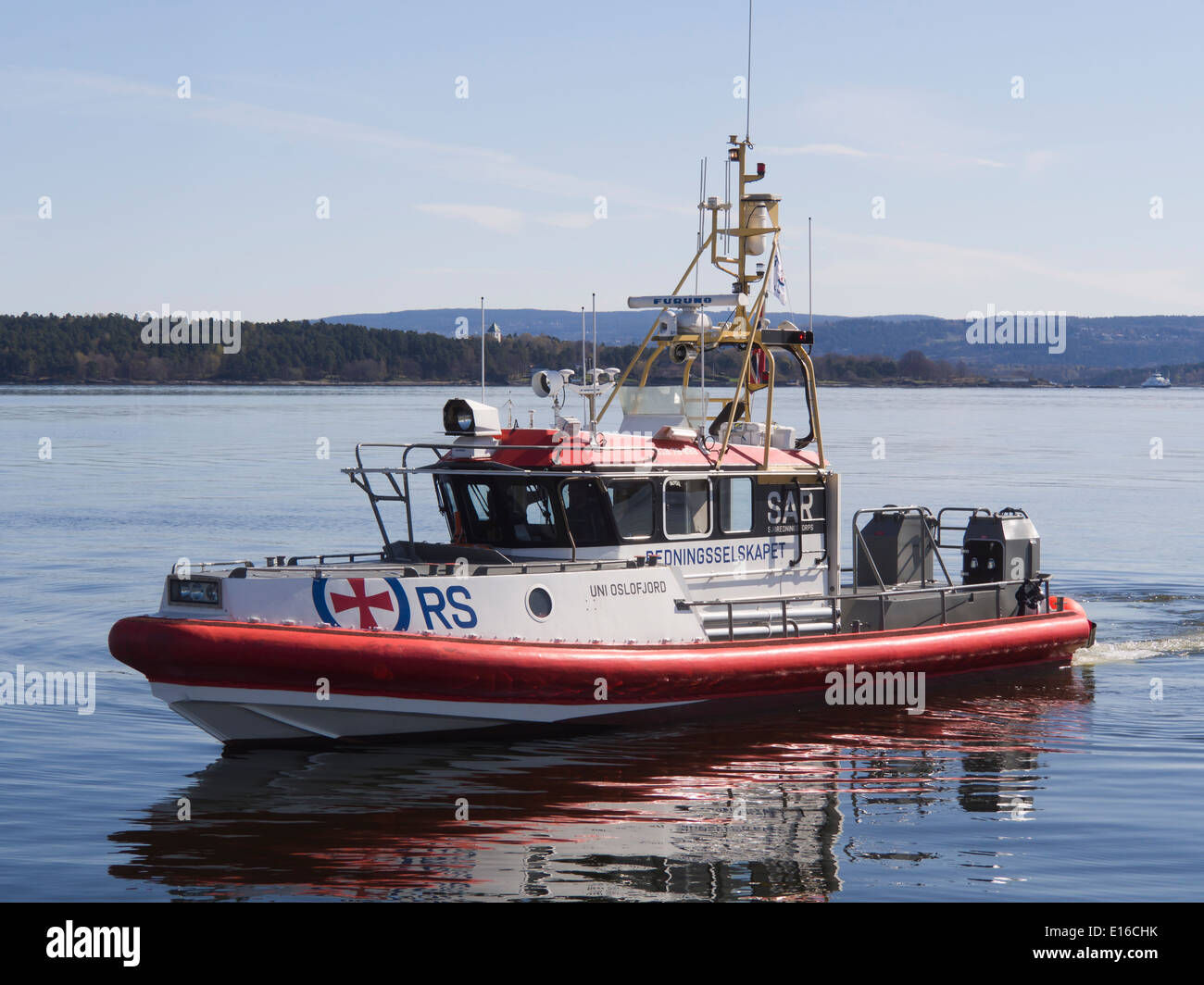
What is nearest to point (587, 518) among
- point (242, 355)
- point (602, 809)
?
point (602, 809)

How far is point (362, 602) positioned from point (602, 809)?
2.82 meters

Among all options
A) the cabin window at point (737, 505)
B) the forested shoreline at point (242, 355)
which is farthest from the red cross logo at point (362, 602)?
the forested shoreline at point (242, 355)

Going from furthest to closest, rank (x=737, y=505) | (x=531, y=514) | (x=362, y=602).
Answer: (x=737, y=505)
(x=531, y=514)
(x=362, y=602)

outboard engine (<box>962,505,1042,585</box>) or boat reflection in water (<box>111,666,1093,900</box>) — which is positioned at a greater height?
outboard engine (<box>962,505,1042,585</box>)

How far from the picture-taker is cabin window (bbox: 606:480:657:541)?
1383cm

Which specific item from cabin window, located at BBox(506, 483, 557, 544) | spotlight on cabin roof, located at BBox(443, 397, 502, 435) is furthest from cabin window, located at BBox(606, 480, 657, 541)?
spotlight on cabin roof, located at BBox(443, 397, 502, 435)

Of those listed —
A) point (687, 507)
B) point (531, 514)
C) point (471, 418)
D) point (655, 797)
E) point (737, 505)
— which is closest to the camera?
point (655, 797)

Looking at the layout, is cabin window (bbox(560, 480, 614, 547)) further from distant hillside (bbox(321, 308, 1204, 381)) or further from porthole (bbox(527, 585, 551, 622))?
distant hillside (bbox(321, 308, 1204, 381))

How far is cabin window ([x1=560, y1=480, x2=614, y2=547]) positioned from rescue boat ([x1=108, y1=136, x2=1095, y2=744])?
22 mm

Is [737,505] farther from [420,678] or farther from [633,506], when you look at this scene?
[420,678]

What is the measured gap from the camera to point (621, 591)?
13.5 m

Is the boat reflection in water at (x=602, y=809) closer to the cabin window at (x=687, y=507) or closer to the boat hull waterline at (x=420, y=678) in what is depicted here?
the boat hull waterline at (x=420, y=678)

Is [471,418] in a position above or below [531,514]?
above

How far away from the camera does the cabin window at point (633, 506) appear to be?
544 inches
